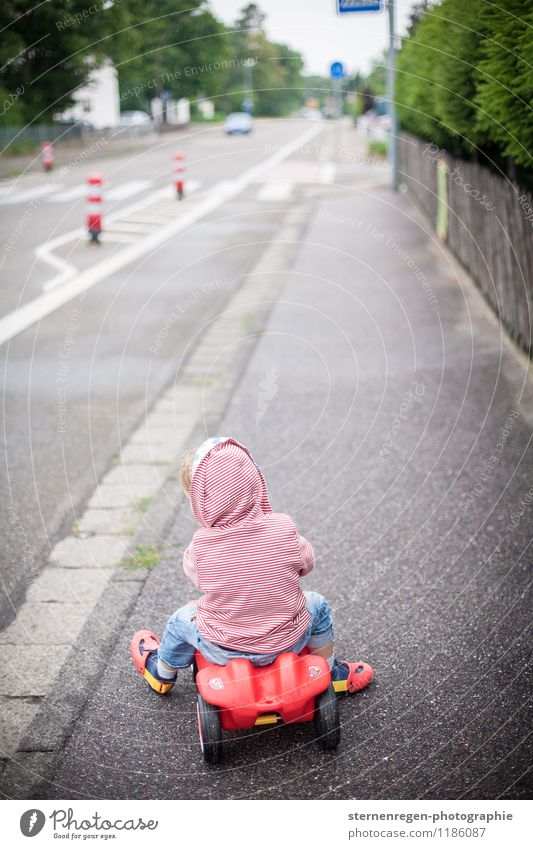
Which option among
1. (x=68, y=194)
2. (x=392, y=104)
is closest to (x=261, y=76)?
(x=68, y=194)

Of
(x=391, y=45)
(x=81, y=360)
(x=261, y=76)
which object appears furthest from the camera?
(x=261, y=76)

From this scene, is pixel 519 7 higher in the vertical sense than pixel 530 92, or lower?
higher

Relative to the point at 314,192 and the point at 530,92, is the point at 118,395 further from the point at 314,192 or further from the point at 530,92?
the point at 314,192

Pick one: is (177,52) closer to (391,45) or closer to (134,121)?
(134,121)

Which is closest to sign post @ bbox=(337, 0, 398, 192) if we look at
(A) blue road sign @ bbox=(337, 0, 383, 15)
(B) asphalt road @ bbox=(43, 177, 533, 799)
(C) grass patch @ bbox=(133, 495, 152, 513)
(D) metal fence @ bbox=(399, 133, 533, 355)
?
(A) blue road sign @ bbox=(337, 0, 383, 15)

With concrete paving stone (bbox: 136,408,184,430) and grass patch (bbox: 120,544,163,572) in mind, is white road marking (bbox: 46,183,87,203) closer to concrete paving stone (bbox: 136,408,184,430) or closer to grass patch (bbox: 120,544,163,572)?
concrete paving stone (bbox: 136,408,184,430)

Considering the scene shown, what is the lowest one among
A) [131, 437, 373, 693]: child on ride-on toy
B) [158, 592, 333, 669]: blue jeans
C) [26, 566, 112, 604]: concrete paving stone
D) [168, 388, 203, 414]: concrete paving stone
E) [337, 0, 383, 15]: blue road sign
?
[168, 388, 203, 414]: concrete paving stone

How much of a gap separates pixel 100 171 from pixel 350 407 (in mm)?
23856

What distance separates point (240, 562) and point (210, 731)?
58 cm

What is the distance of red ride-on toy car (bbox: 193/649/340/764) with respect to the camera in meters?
3.11

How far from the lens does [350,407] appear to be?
22.7 feet

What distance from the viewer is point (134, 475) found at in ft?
19.4

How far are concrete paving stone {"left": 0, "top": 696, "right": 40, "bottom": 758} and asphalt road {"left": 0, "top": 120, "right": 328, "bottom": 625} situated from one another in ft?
2.34
